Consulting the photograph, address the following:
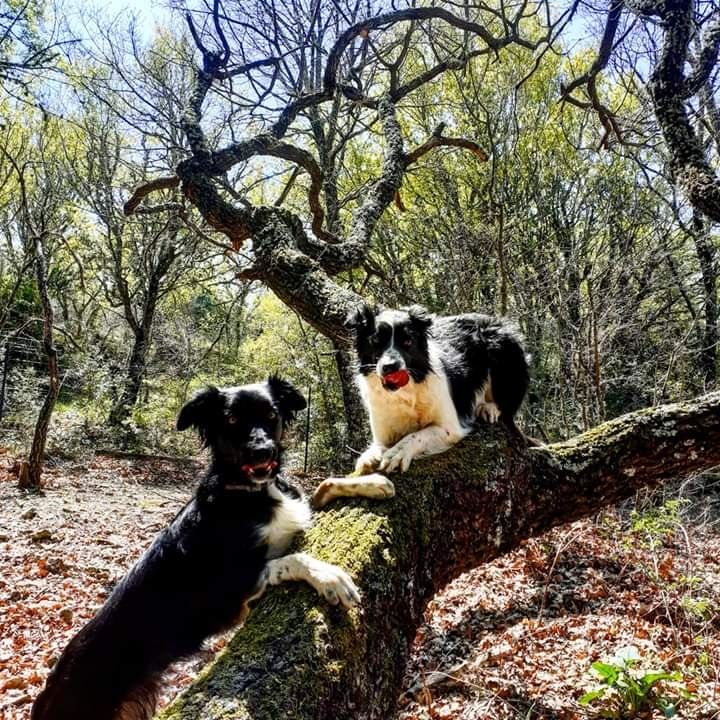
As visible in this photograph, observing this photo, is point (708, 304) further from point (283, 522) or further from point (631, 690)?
point (283, 522)

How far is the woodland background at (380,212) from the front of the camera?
728cm

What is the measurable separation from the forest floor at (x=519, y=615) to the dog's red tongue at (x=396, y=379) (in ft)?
6.46

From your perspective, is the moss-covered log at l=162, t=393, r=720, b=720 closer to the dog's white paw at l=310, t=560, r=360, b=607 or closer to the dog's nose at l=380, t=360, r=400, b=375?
the dog's white paw at l=310, t=560, r=360, b=607

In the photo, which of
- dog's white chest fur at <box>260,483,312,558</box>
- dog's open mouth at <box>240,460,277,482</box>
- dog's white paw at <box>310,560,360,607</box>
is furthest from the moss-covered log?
dog's open mouth at <box>240,460,277,482</box>

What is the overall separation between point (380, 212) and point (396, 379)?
11.9ft

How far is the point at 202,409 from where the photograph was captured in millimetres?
3510

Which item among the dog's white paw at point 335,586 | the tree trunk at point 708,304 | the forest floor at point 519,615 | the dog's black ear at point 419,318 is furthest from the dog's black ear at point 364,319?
the tree trunk at point 708,304

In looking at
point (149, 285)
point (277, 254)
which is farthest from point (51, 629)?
point (149, 285)

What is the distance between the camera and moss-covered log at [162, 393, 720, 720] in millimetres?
1911

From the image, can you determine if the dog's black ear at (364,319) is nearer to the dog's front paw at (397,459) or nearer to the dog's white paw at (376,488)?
the dog's front paw at (397,459)

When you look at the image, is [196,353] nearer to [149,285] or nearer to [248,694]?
[149,285]

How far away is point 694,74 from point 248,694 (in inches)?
245

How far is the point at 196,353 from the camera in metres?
20.0

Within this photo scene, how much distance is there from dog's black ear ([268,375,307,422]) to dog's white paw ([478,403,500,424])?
1.38m
